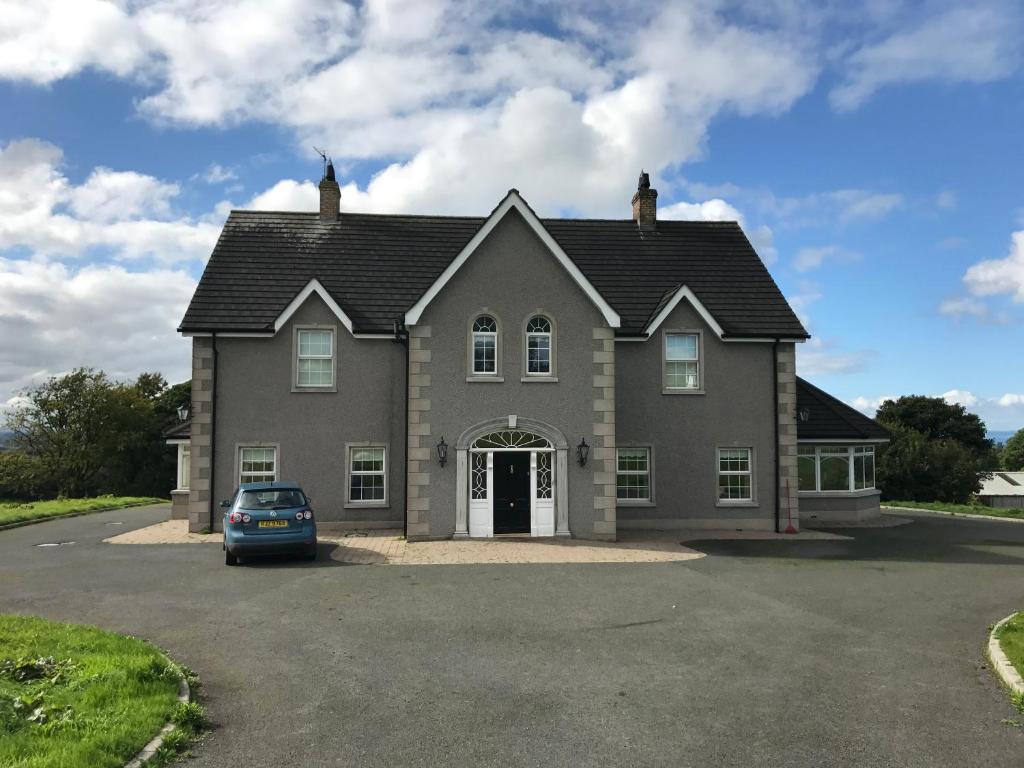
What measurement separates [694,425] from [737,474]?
202cm

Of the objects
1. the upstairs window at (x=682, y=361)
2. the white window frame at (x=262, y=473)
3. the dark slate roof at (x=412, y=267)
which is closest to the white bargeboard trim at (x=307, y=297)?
the dark slate roof at (x=412, y=267)

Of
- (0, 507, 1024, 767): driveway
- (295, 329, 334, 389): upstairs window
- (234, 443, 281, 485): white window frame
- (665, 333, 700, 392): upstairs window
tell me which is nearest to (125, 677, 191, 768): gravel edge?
(0, 507, 1024, 767): driveway

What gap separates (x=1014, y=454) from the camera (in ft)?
347

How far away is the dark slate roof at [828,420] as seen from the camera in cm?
2486

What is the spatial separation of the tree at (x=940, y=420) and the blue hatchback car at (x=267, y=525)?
61.0 metres

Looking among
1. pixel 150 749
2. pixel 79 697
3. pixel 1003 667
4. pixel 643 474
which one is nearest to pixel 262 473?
pixel 643 474

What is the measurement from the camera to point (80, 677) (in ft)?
23.5

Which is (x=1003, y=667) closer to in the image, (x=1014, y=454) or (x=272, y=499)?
(x=272, y=499)

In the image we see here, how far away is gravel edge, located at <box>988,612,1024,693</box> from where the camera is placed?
304 inches

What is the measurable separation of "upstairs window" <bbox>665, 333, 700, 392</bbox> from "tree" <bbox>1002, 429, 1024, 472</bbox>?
102620 mm

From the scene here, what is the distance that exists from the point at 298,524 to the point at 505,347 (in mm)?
7072

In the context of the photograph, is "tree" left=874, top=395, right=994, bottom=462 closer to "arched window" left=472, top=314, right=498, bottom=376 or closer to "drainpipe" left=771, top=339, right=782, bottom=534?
"drainpipe" left=771, top=339, right=782, bottom=534

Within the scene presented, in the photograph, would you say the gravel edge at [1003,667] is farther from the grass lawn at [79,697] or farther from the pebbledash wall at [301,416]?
the pebbledash wall at [301,416]

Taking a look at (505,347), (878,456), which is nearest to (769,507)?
(505,347)
